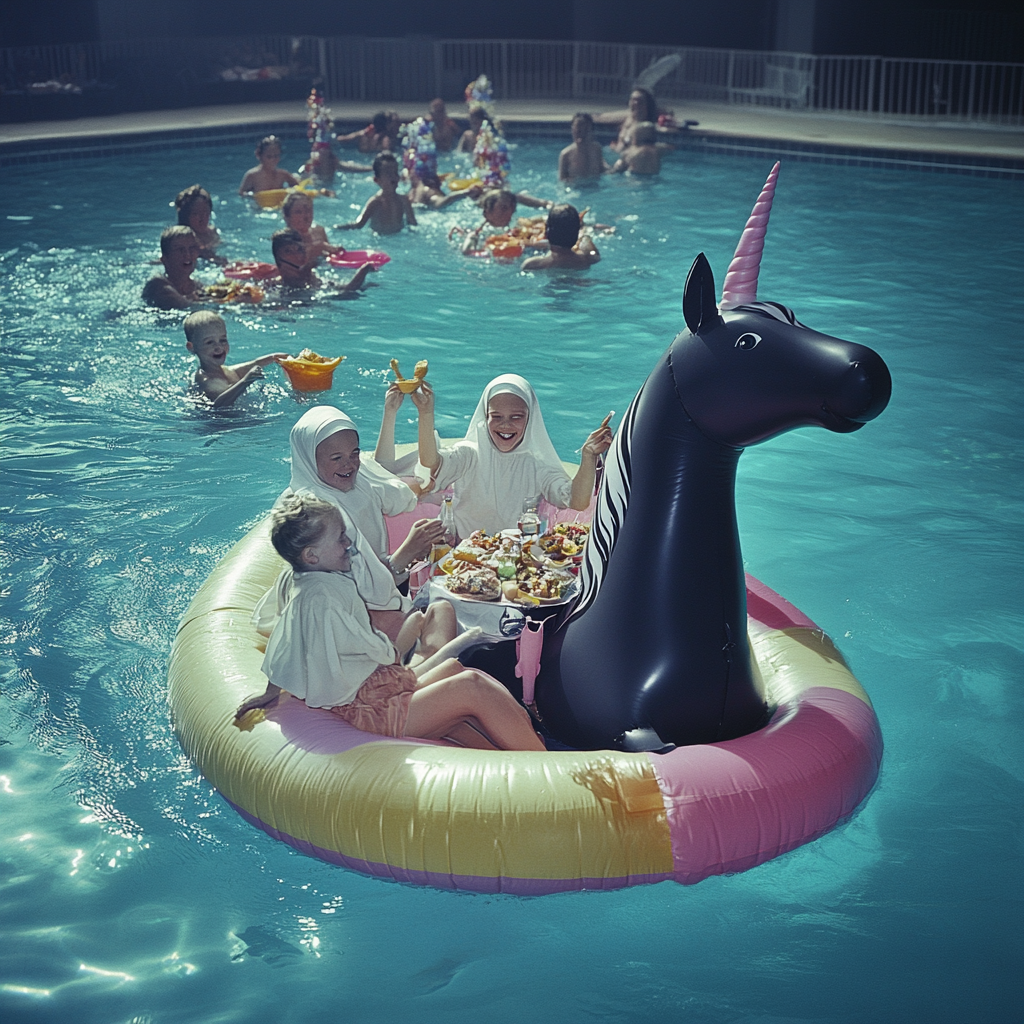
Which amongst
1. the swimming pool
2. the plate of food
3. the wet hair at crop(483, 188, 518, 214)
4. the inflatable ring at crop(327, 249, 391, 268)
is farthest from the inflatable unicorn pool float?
the wet hair at crop(483, 188, 518, 214)

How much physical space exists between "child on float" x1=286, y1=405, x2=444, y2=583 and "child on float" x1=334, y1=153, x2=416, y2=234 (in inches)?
317

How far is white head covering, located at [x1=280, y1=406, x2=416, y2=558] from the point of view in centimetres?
442

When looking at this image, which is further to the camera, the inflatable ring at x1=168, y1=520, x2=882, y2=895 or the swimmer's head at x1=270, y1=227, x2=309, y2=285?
the swimmer's head at x1=270, y1=227, x2=309, y2=285

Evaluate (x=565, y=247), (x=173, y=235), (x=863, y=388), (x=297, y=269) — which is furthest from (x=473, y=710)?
(x=565, y=247)

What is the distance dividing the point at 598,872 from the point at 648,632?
0.74 metres

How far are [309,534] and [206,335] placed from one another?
450 centimetres

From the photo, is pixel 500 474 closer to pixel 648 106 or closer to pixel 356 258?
pixel 356 258

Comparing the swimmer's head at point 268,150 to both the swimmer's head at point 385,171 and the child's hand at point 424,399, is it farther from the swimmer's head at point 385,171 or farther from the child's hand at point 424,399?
the child's hand at point 424,399

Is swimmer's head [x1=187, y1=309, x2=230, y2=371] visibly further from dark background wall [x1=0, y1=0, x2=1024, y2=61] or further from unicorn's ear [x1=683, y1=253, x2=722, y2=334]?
dark background wall [x1=0, y1=0, x2=1024, y2=61]

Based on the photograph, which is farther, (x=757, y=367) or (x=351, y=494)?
(x=351, y=494)

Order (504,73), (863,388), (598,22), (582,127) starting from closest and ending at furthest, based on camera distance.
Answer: (863,388) < (582,127) < (504,73) < (598,22)

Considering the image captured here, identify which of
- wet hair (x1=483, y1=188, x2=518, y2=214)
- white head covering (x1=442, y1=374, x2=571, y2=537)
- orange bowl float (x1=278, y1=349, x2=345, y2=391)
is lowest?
orange bowl float (x1=278, y1=349, x2=345, y2=391)

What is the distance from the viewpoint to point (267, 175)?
14.1 metres

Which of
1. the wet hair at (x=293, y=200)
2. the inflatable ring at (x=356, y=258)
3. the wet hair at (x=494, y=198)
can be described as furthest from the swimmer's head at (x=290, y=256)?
the wet hair at (x=494, y=198)
